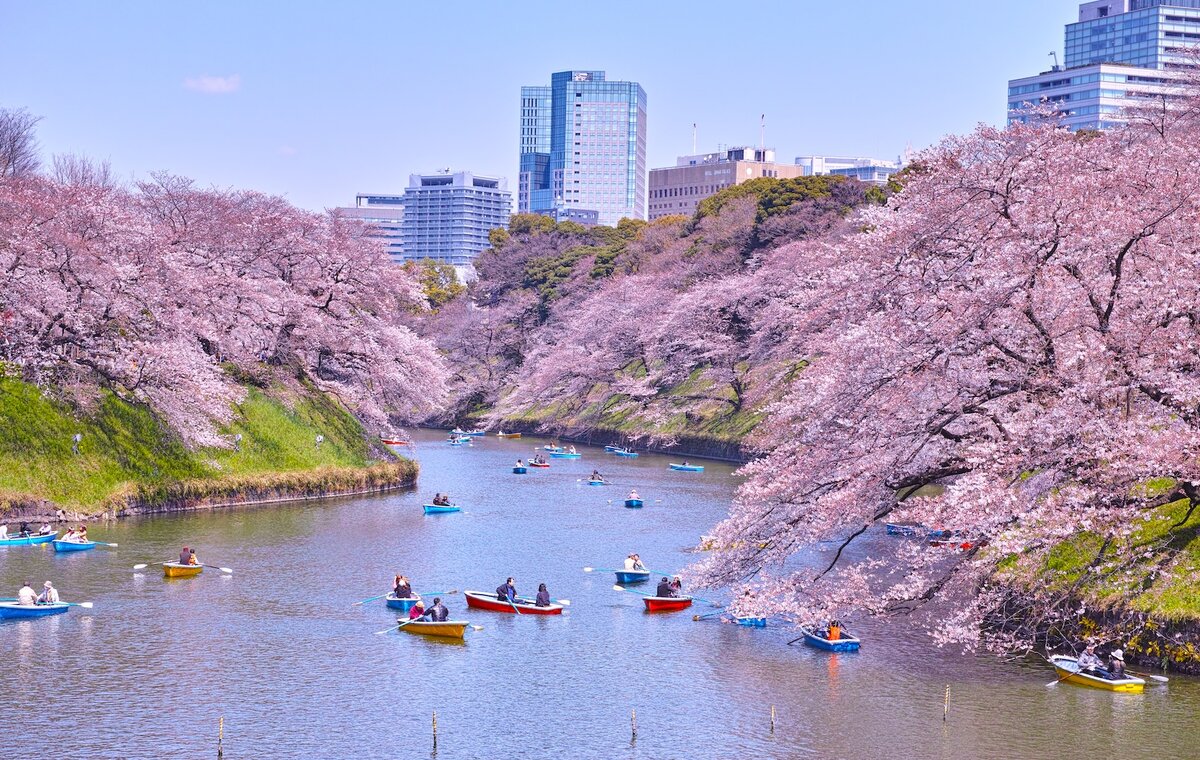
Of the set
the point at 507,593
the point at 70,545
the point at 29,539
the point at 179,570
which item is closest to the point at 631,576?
the point at 507,593

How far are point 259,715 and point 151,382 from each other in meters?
25.2

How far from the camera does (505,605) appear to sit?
109ft

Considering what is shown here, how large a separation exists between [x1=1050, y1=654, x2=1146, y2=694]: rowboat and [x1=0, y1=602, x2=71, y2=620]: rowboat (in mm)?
22891

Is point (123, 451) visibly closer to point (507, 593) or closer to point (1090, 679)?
point (507, 593)

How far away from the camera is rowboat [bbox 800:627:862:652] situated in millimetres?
28453

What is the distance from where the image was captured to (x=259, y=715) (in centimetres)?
2367

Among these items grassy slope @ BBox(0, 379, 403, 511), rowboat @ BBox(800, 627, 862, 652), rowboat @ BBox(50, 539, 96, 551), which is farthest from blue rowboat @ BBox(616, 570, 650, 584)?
grassy slope @ BBox(0, 379, 403, 511)

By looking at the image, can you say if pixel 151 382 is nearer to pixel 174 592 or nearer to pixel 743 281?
pixel 174 592

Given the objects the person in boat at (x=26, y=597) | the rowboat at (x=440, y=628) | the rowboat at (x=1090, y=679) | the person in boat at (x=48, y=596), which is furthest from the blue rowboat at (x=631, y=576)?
the person in boat at (x=26, y=597)

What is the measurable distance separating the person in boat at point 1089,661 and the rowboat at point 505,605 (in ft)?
43.1

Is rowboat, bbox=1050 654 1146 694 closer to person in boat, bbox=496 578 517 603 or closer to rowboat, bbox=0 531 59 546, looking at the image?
person in boat, bbox=496 578 517 603

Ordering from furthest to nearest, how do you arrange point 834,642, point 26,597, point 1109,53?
point 1109,53 → point 26,597 → point 834,642

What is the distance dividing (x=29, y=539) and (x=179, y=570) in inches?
269

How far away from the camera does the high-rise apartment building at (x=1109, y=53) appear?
15862 cm
